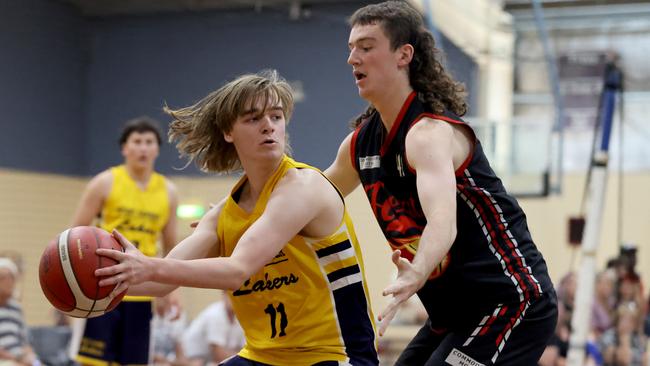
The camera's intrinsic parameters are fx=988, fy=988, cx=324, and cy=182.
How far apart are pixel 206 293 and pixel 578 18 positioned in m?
6.72

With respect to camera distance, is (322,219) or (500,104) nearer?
(322,219)

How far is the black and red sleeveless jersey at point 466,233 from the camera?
3.67 metres

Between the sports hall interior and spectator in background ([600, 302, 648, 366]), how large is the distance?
259 cm

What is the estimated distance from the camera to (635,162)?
14.6m

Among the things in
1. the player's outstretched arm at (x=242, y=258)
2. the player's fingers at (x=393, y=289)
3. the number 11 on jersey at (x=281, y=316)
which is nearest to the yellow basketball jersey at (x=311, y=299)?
the number 11 on jersey at (x=281, y=316)

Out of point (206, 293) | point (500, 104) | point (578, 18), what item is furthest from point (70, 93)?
point (578, 18)

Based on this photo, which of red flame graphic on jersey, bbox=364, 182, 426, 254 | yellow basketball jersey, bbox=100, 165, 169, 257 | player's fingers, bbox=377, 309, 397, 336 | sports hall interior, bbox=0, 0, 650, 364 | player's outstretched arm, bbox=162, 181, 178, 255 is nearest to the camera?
player's fingers, bbox=377, 309, 397, 336

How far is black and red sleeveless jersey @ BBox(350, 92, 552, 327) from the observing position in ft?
12.1

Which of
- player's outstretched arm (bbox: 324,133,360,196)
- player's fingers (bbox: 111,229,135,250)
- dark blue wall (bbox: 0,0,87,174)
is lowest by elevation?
player's fingers (bbox: 111,229,135,250)

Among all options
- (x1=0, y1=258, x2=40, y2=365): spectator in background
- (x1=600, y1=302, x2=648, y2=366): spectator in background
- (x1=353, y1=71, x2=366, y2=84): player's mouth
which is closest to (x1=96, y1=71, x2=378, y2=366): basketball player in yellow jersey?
(x1=353, y1=71, x2=366, y2=84): player's mouth

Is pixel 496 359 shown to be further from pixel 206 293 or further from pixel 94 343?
pixel 206 293

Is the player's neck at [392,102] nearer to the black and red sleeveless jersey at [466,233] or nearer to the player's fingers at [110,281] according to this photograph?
the black and red sleeveless jersey at [466,233]

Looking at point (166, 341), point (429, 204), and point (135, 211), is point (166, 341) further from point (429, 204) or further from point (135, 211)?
point (429, 204)

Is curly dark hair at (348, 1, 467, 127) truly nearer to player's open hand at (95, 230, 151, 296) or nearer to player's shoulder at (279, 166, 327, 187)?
player's shoulder at (279, 166, 327, 187)
